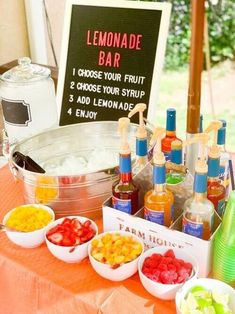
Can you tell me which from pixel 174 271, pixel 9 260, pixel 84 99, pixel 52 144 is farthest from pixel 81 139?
pixel 174 271

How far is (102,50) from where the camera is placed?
1.31 meters

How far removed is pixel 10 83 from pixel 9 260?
1.88 ft

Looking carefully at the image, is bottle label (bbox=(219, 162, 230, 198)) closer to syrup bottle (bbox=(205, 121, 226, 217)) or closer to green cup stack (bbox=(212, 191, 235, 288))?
syrup bottle (bbox=(205, 121, 226, 217))

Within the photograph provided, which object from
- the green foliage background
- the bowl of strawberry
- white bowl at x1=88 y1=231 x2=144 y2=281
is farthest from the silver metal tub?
the green foliage background

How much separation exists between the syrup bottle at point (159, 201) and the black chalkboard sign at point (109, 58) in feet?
1.55

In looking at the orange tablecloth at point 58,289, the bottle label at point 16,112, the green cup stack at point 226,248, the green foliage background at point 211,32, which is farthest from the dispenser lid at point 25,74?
the green foliage background at point 211,32

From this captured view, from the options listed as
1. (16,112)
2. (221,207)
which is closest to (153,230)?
(221,207)

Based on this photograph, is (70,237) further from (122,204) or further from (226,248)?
(226,248)

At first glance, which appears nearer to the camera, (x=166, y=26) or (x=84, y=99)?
(x=166, y=26)

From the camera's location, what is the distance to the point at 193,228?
0.76 metres

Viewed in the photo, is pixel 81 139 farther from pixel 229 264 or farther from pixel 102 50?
pixel 229 264

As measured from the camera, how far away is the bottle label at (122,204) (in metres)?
0.84

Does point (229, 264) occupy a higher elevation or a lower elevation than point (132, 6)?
lower

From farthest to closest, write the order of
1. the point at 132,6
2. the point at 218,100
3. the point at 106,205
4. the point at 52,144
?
the point at 218,100 < the point at 132,6 < the point at 52,144 < the point at 106,205
